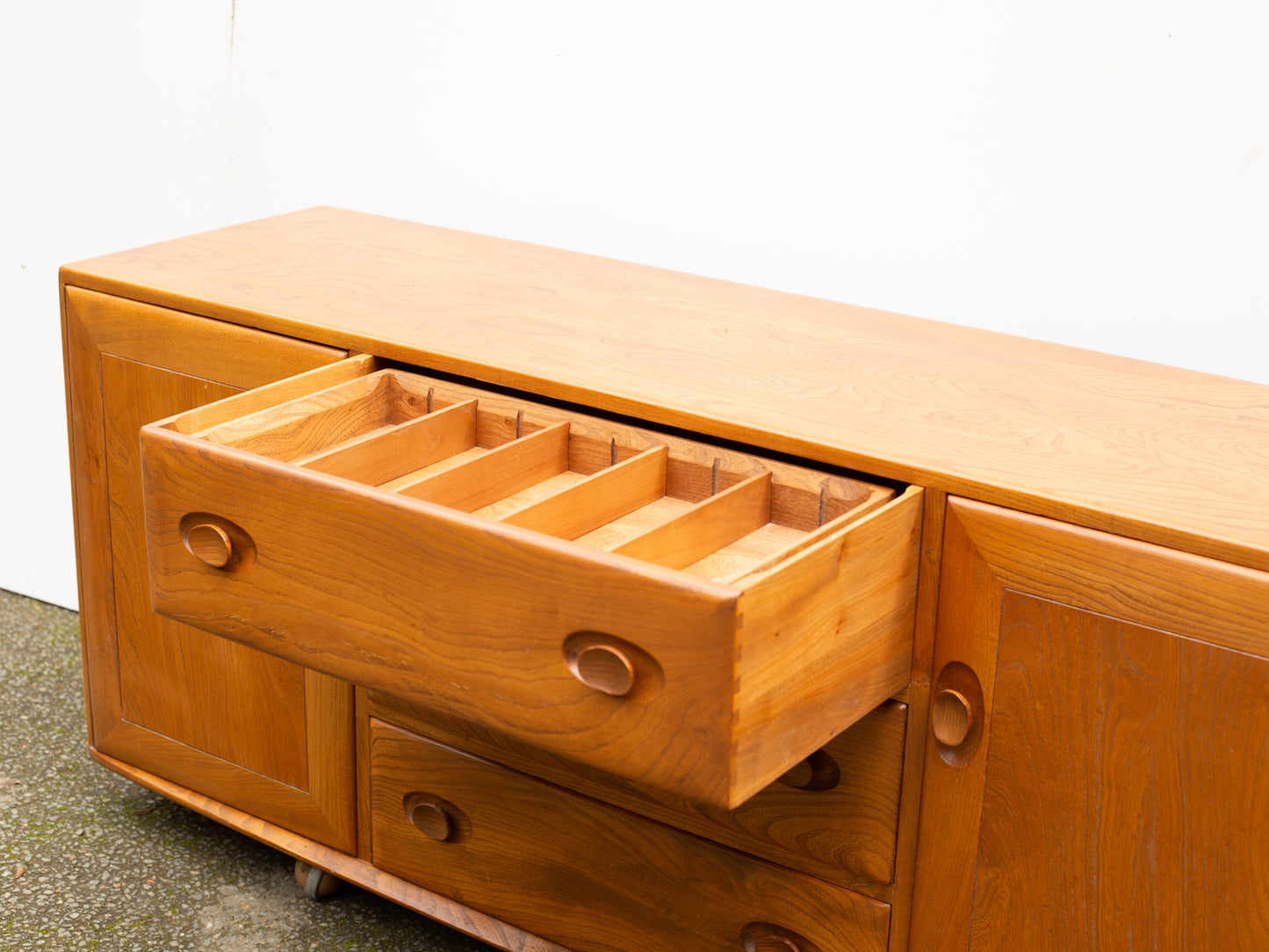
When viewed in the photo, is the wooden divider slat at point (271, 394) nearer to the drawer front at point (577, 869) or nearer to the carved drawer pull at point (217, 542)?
the carved drawer pull at point (217, 542)

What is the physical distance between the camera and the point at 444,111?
184 cm

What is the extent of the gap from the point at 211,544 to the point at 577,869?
1.61 ft

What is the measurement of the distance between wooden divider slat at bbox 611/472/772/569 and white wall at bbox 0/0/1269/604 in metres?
0.55

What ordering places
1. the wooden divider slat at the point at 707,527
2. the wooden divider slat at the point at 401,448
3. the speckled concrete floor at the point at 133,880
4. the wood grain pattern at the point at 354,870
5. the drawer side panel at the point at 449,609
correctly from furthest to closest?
the speckled concrete floor at the point at 133,880 → the wood grain pattern at the point at 354,870 → the wooden divider slat at the point at 401,448 → the wooden divider slat at the point at 707,527 → the drawer side panel at the point at 449,609

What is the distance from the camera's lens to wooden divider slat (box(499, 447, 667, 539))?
1062mm

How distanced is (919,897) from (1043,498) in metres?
0.38

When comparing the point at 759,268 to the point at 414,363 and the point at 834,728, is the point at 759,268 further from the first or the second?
the point at 834,728

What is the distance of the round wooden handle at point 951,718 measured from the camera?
111cm

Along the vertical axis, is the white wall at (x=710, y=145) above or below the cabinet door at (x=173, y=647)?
above

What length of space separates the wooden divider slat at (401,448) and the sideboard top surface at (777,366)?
5cm

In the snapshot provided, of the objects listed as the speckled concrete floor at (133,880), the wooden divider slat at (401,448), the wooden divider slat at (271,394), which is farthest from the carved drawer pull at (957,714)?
the speckled concrete floor at (133,880)

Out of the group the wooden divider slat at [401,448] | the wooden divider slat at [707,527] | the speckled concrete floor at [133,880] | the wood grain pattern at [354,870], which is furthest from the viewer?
the speckled concrete floor at [133,880]

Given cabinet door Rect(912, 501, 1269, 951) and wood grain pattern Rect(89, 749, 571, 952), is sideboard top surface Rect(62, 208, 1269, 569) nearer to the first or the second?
cabinet door Rect(912, 501, 1269, 951)

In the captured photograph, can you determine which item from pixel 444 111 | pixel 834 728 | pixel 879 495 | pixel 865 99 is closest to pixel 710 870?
pixel 834 728
